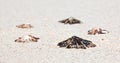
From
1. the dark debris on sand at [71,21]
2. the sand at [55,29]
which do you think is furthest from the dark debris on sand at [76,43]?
the dark debris on sand at [71,21]

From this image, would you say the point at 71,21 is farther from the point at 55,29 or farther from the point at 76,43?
the point at 76,43

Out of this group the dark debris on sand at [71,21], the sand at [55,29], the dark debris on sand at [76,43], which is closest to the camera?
the sand at [55,29]

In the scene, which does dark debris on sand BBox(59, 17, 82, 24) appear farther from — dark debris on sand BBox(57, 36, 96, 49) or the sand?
dark debris on sand BBox(57, 36, 96, 49)

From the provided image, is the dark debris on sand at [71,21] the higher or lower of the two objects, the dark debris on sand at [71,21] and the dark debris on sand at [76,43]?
the higher

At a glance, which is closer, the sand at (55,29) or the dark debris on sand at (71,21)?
the sand at (55,29)

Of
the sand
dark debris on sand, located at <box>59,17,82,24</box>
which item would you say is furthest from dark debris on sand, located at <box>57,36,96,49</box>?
dark debris on sand, located at <box>59,17,82,24</box>

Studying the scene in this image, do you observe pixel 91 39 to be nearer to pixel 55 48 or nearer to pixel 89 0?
pixel 55 48

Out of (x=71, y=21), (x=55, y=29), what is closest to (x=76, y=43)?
(x=55, y=29)

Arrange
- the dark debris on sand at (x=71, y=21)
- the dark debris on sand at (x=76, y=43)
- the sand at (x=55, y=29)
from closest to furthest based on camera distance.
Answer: the sand at (x=55, y=29)
the dark debris on sand at (x=76, y=43)
the dark debris on sand at (x=71, y=21)

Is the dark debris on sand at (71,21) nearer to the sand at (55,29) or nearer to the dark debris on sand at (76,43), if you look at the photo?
the sand at (55,29)
